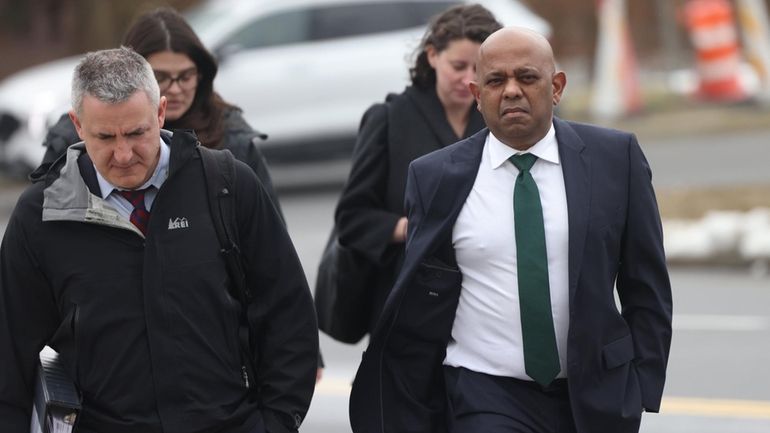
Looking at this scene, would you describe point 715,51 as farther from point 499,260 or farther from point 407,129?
point 499,260

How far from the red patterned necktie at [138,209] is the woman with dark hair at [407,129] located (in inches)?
63.3

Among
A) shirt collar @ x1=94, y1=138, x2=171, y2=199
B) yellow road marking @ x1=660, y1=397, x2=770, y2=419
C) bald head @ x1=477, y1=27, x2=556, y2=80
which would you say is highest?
bald head @ x1=477, y1=27, x2=556, y2=80

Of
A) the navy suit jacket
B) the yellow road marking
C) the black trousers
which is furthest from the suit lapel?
the yellow road marking

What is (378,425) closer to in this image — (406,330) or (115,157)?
(406,330)

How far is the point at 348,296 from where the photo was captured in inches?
226

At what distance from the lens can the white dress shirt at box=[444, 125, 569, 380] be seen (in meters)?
4.15

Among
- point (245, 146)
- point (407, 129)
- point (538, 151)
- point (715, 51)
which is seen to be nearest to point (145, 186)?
point (538, 151)

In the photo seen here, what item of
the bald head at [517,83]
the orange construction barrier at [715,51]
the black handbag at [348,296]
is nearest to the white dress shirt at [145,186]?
the bald head at [517,83]

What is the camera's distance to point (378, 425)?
174 inches

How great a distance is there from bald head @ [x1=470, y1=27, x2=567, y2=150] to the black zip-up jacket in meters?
0.70

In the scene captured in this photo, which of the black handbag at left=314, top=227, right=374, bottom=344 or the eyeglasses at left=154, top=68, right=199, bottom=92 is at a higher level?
the eyeglasses at left=154, top=68, right=199, bottom=92

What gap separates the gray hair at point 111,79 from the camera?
12.8ft

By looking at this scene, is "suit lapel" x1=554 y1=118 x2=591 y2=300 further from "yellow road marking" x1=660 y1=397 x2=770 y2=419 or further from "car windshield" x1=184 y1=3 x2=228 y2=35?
"car windshield" x1=184 y1=3 x2=228 y2=35

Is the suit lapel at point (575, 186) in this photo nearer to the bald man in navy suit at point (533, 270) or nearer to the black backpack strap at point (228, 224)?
the bald man in navy suit at point (533, 270)
